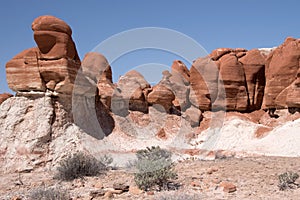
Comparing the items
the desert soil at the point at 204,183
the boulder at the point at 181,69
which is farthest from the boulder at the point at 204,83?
the desert soil at the point at 204,183

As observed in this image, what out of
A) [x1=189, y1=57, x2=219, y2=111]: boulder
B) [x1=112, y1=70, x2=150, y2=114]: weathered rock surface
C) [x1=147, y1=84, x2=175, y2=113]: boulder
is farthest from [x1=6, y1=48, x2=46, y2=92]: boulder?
[x1=189, y1=57, x2=219, y2=111]: boulder

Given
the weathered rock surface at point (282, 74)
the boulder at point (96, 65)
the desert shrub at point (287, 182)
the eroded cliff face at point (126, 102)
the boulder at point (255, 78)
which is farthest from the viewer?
the boulder at point (255, 78)

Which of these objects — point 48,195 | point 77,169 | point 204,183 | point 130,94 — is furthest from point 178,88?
point 48,195

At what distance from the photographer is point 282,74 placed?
850 inches

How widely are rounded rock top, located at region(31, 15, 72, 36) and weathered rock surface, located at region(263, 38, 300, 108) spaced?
44.5ft

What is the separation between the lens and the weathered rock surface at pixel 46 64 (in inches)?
549

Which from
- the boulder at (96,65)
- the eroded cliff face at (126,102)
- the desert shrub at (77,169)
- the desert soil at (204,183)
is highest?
the boulder at (96,65)

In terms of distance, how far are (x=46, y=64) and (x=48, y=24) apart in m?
1.68

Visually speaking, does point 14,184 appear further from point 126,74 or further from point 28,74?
point 126,74

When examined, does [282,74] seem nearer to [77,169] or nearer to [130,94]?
[130,94]

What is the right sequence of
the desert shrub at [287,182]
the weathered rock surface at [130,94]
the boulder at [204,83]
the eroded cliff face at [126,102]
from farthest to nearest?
the boulder at [204,83], the weathered rock surface at [130,94], the eroded cliff face at [126,102], the desert shrub at [287,182]

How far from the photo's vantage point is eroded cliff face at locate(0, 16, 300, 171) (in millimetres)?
13594

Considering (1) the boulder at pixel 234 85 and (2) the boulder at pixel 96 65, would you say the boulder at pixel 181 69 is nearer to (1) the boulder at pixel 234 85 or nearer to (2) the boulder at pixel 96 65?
(1) the boulder at pixel 234 85

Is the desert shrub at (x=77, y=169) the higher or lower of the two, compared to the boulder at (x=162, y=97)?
lower
